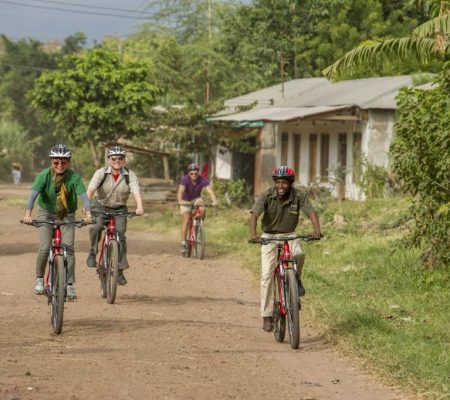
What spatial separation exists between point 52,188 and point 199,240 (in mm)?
7846

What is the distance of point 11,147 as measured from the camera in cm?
6988

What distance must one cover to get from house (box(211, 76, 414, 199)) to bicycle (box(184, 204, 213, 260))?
380 inches

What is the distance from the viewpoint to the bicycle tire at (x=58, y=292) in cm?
987

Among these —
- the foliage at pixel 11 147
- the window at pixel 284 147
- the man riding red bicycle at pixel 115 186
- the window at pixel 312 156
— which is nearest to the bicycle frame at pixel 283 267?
the man riding red bicycle at pixel 115 186

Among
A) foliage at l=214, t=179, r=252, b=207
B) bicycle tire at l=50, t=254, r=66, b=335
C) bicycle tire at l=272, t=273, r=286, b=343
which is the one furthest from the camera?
foliage at l=214, t=179, r=252, b=207

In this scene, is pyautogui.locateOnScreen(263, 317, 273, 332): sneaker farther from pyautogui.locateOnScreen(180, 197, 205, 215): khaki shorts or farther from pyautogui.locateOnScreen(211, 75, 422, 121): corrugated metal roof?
pyautogui.locateOnScreen(211, 75, 422, 121): corrugated metal roof

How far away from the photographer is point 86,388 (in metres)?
7.50

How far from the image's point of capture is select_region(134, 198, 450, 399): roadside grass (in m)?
8.94

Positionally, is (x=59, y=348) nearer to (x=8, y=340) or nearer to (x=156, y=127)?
(x=8, y=340)

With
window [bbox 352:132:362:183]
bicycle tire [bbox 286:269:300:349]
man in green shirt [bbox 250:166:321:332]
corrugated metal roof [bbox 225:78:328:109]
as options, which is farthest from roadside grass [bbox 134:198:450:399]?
corrugated metal roof [bbox 225:78:328:109]

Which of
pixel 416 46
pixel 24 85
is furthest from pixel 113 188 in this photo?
pixel 24 85

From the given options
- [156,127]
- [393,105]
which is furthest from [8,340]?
[156,127]

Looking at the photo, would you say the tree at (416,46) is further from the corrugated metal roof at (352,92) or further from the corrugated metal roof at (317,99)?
the corrugated metal roof at (352,92)

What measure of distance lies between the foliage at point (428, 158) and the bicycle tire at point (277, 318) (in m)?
3.27
